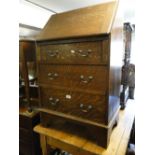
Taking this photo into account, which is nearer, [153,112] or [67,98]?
[153,112]

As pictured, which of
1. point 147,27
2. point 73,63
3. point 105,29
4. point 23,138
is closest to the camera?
point 147,27

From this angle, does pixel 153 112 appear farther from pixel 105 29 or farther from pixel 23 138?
pixel 23 138

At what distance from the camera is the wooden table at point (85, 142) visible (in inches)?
34.4

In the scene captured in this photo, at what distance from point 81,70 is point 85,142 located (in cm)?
49

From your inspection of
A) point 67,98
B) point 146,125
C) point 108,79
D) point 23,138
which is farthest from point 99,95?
point 23,138

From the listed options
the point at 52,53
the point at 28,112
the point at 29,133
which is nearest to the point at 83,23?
the point at 52,53

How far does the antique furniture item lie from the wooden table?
0.14 feet

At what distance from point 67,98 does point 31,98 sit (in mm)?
685

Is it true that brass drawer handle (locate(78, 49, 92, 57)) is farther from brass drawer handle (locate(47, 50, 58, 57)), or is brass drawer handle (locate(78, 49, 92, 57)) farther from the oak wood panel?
the oak wood panel

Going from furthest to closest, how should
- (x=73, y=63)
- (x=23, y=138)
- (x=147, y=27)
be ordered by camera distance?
(x=23, y=138)
(x=73, y=63)
(x=147, y=27)

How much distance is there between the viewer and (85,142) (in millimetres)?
948

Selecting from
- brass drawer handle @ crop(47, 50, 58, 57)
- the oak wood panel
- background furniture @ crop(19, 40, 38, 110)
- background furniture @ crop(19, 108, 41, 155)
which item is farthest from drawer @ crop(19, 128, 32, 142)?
brass drawer handle @ crop(47, 50, 58, 57)

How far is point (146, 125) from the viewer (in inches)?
15.3

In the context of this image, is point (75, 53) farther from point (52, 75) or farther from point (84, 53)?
point (52, 75)
